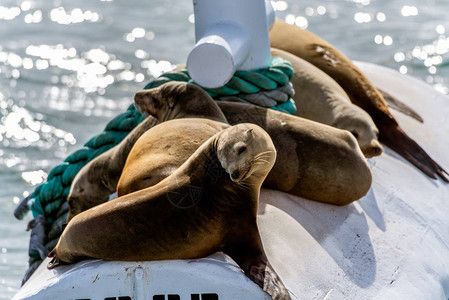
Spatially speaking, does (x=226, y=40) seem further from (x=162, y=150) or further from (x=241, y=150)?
(x=241, y=150)

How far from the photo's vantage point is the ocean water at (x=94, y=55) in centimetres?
561

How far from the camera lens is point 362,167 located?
2.72 metres

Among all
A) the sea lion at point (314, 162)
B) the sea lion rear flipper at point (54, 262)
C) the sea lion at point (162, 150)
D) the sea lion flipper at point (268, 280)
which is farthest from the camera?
the sea lion at point (314, 162)

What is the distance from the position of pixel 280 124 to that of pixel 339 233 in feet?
1.43

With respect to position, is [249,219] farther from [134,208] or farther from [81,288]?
[81,288]

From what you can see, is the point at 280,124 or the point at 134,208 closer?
the point at 134,208

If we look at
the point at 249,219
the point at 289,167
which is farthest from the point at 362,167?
the point at 249,219

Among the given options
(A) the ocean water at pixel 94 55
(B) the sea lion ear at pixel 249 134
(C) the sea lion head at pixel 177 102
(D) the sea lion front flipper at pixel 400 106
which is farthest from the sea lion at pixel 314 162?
(A) the ocean water at pixel 94 55

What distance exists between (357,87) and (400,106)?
0.40 m

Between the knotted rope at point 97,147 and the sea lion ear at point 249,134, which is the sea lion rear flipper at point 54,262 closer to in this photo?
the sea lion ear at point 249,134

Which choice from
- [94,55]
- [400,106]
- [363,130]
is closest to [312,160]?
[363,130]

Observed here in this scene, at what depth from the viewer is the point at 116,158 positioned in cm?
280

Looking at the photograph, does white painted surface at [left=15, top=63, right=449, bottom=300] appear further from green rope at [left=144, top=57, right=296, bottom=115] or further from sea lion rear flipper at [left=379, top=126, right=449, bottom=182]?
green rope at [left=144, top=57, right=296, bottom=115]

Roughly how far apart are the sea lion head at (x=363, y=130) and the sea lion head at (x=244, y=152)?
3.87 feet
